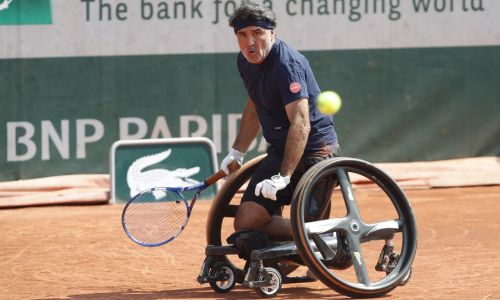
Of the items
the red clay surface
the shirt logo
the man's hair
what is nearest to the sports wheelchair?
the red clay surface

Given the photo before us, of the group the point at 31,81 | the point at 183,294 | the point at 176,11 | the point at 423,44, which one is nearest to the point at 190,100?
the point at 176,11

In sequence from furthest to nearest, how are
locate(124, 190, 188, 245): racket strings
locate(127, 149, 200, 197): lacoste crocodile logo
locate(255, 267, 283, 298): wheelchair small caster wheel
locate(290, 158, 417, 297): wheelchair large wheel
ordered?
locate(127, 149, 200, 197): lacoste crocodile logo, locate(124, 190, 188, 245): racket strings, locate(255, 267, 283, 298): wheelchair small caster wheel, locate(290, 158, 417, 297): wheelchair large wheel

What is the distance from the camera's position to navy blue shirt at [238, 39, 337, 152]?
203 inches

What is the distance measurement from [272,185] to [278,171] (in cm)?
32

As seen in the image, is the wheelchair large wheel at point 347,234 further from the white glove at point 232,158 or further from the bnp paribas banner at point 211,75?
the bnp paribas banner at point 211,75

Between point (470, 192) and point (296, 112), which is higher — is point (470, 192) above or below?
below

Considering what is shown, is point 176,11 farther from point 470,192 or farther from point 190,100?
point 470,192

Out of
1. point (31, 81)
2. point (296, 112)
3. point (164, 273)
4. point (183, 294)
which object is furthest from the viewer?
point (31, 81)

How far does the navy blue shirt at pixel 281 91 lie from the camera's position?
5152 mm

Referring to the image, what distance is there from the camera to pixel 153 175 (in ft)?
31.0

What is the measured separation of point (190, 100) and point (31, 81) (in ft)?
4.48

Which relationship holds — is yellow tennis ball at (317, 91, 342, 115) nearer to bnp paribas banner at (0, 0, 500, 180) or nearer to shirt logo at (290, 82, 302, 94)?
shirt logo at (290, 82, 302, 94)

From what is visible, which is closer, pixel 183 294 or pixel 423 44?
pixel 183 294

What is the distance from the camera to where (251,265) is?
5238 millimetres
